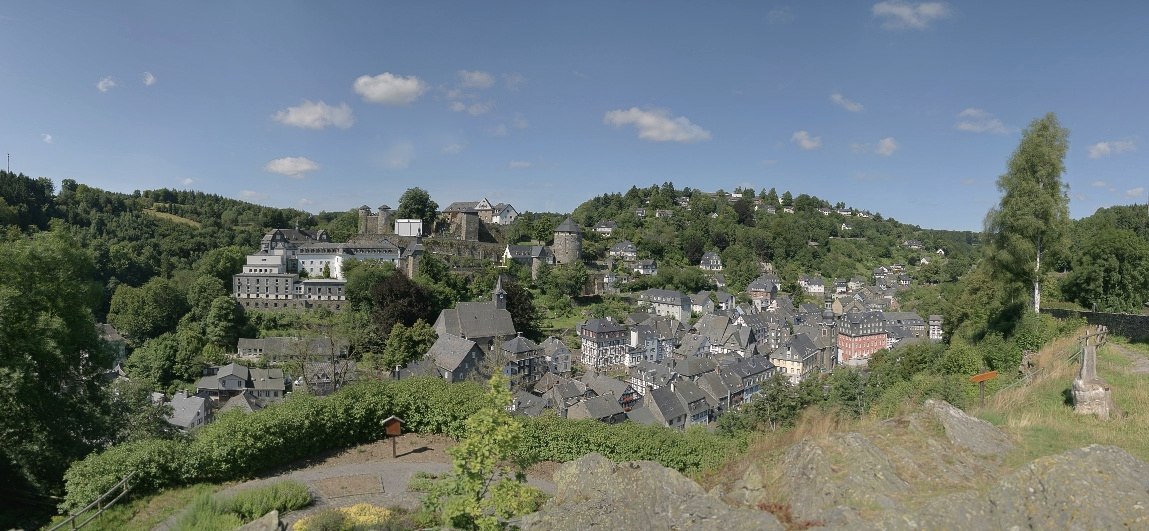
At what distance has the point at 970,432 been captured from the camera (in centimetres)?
660

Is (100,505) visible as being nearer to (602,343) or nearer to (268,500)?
(268,500)

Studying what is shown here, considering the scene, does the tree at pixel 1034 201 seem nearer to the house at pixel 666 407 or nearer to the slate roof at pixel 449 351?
the house at pixel 666 407

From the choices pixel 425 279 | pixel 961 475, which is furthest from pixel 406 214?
pixel 961 475

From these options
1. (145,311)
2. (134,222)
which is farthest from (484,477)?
(134,222)

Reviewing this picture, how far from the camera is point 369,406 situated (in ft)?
36.1

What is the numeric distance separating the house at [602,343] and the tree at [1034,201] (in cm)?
2986

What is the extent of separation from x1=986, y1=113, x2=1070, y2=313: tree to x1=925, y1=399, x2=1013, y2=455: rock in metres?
9.89

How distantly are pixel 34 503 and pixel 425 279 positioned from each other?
120 feet

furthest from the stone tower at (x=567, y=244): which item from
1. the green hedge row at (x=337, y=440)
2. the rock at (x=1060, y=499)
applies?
the rock at (x=1060, y=499)

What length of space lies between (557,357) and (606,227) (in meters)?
40.9

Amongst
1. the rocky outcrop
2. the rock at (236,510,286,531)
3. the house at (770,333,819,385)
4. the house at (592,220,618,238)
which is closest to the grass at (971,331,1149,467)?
the rocky outcrop

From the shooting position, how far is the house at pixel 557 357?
39.0 m

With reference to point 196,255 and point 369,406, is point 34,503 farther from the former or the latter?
point 196,255

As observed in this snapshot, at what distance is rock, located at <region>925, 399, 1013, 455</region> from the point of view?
639cm
